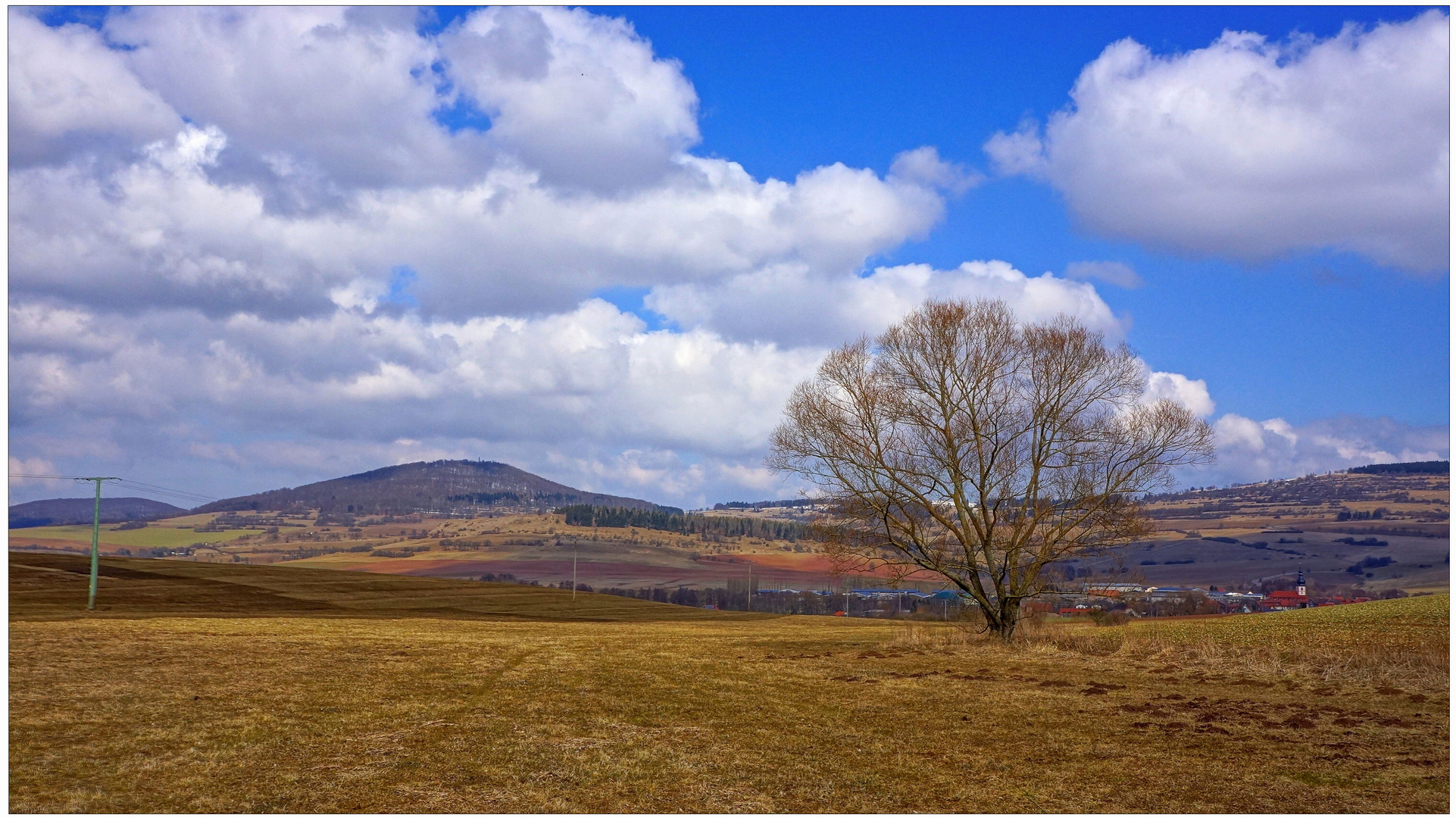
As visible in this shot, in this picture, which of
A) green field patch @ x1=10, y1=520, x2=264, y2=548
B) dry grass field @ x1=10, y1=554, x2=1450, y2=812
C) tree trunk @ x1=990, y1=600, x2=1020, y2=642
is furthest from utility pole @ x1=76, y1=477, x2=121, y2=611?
green field patch @ x1=10, y1=520, x2=264, y2=548

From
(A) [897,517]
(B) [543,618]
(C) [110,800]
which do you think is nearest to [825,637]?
(A) [897,517]

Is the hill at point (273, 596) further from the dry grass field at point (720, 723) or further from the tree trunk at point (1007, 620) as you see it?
the tree trunk at point (1007, 620)

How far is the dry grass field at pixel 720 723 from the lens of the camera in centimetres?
1118

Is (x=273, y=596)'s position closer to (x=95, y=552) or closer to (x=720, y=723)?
(x=95, y=552)

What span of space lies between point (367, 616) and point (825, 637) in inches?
1016

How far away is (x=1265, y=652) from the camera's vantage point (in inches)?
992

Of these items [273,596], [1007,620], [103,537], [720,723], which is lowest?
[103,537]

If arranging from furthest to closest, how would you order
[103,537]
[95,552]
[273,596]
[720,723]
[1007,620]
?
[103,537]
[273,596]
[95,552]
[1007,620]
[720,723]

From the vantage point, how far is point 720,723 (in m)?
15.9

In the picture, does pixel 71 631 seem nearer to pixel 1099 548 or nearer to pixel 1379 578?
pixel 1099 548

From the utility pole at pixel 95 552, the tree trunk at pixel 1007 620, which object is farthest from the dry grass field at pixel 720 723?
the utility pole at pixel 95 552

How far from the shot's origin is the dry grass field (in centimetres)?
1118

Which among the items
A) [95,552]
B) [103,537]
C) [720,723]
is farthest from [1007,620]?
[103,537]

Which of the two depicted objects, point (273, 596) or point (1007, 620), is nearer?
point (1007, 620)
